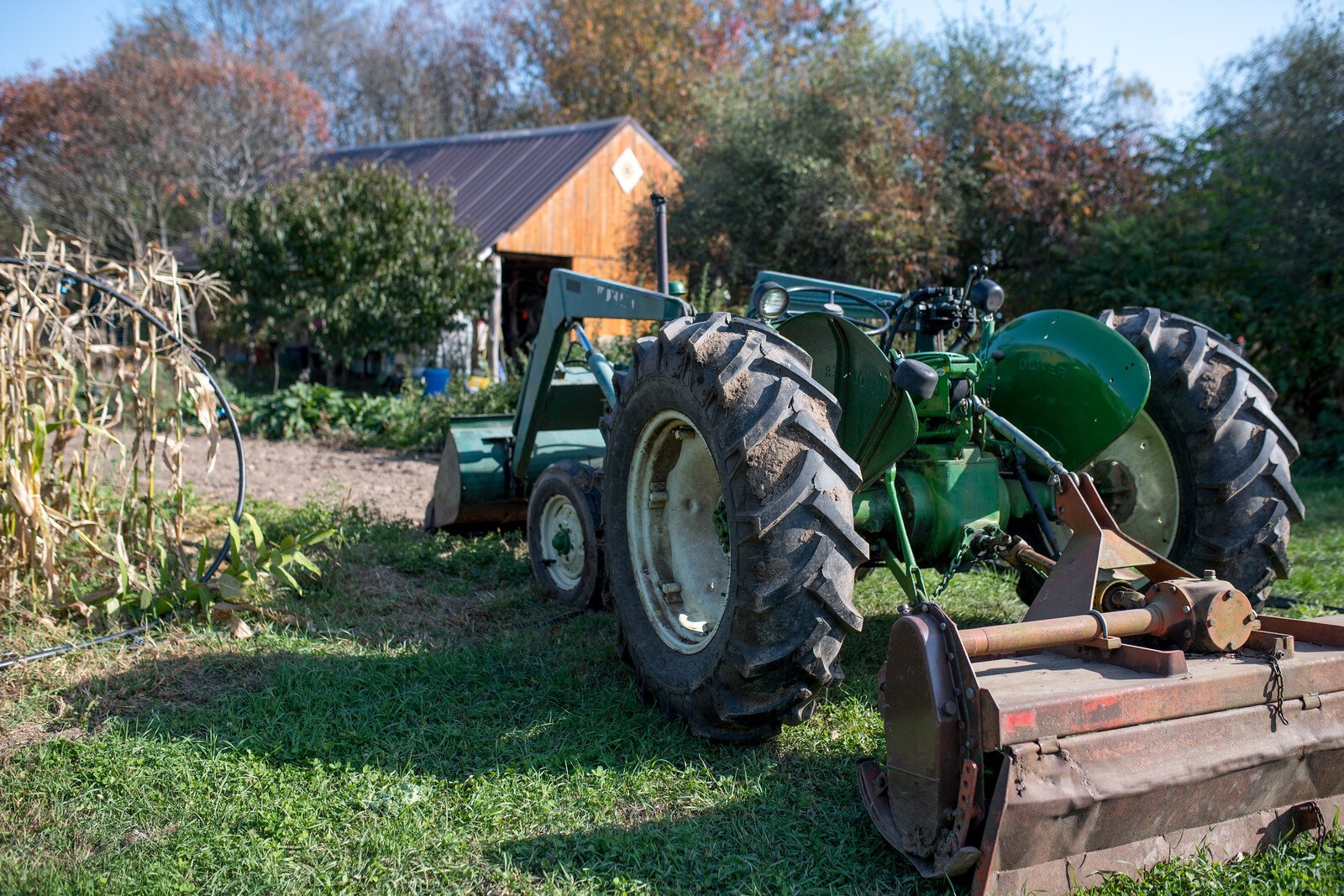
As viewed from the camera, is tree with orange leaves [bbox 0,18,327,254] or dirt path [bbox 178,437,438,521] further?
tree with orange leaves [bbox 0,18,327,254]

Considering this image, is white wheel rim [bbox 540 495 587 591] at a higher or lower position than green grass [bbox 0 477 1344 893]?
higher

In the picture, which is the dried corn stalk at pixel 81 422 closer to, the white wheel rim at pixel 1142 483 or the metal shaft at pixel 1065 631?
the metal shaft at pixel 1065 631

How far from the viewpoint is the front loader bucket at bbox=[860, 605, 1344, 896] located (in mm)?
2463

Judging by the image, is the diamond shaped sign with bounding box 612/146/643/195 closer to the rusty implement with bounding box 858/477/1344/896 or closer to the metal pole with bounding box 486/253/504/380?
the metal pole with bounding box 486/253/504/380

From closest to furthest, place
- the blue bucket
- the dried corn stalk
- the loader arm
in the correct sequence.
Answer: the dried corn stalk → the loader arm → the blue bucket

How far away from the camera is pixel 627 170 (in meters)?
19.7

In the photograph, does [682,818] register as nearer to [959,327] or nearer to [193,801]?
[193,801]

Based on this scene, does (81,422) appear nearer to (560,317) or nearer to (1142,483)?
(560,317)

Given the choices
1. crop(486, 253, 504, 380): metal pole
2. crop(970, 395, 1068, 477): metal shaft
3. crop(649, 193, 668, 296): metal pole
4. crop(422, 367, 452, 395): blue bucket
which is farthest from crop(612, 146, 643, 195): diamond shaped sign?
crop(970, 395, 1068, 477): metal shaft

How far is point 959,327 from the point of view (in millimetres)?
4410

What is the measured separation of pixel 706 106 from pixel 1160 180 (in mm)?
7647

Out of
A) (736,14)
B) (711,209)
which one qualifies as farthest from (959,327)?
(736,14)

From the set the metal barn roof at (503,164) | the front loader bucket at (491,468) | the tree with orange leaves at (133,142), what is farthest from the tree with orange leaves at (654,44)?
the front loader bucket at (491,468)

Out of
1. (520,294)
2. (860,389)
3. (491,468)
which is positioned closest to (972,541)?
(860,389)
